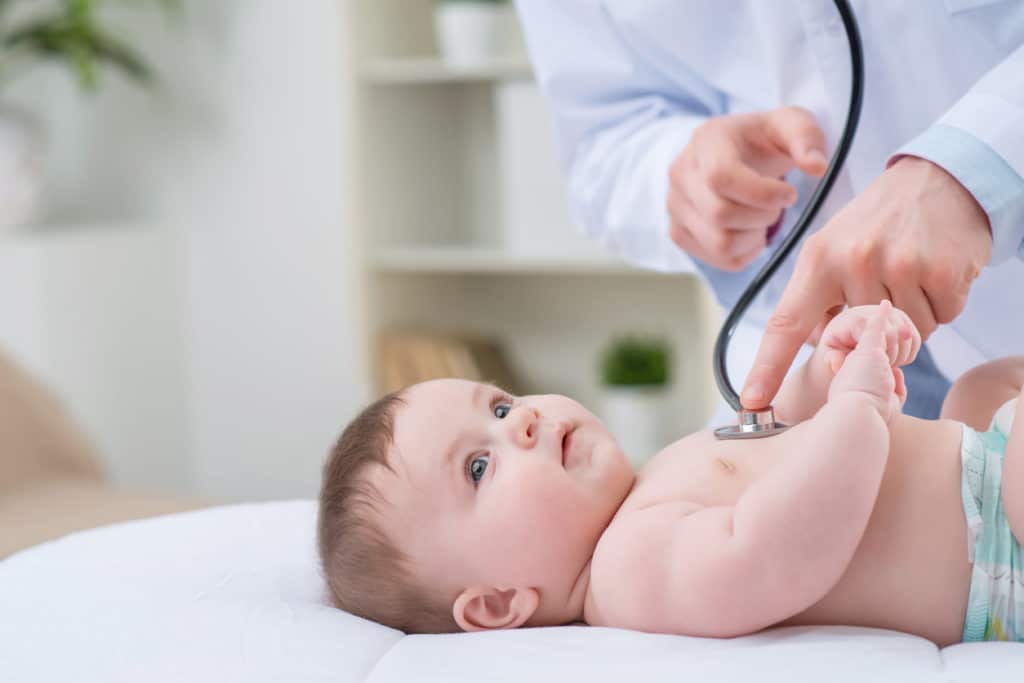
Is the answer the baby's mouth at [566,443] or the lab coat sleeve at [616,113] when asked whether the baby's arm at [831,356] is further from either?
the lab coat sleeve at [616,113]

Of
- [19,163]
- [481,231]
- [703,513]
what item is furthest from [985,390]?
[19,163]

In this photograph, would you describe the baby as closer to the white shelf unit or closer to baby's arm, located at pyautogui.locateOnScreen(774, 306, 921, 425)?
baby's arm, located at pyautogui.locateOnScreen(774, 306, 921, 425)

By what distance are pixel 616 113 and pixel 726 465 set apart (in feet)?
2.05

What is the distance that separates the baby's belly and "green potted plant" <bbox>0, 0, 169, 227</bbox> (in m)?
2.56

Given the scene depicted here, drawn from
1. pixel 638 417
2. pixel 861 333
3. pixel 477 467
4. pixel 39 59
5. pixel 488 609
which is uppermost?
pixel 39 59

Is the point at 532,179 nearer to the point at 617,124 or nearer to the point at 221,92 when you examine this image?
the point at 221,92

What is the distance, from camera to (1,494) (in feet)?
6.92

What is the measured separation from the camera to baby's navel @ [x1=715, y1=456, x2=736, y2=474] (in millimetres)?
993

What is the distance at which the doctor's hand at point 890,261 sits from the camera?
3.03 feet

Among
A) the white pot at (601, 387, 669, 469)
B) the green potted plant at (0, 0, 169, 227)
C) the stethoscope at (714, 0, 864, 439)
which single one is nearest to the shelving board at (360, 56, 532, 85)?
the green potted plant at (0, 0, 169, 227)

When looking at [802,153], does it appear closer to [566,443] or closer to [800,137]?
[800,137]

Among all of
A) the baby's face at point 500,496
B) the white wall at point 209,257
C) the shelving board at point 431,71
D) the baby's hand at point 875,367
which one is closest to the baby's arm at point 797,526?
the baby's hand at point 875,367

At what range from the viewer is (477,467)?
3.47 ft

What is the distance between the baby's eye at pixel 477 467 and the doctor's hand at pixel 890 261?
0.22m
